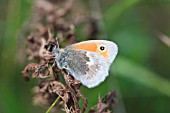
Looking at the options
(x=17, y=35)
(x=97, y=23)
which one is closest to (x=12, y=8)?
(x=17, y=35)

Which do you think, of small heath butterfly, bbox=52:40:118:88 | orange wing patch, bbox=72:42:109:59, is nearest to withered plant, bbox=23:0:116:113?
small heath butterfly, bbox=52:40:118:88

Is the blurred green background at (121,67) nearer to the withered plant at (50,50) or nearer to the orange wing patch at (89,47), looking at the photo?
the withered plant at (50,50)

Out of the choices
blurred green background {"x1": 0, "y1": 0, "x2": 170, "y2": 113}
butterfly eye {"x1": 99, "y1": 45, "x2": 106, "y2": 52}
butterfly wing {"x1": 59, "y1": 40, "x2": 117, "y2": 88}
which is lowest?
blurred green background {"x1": 0, "y1": 0, "x2": 170, "y2": 113}

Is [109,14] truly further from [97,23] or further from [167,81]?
[167,81]

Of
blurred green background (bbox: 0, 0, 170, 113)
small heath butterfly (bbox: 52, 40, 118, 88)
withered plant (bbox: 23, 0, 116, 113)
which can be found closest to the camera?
withered plant (bbox: 23, 0, 116, 113)

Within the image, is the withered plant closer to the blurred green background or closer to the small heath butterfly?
the small heath butterfly

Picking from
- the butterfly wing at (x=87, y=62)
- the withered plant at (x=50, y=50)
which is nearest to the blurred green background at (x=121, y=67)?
the withered plant at (x=50, y=50)
